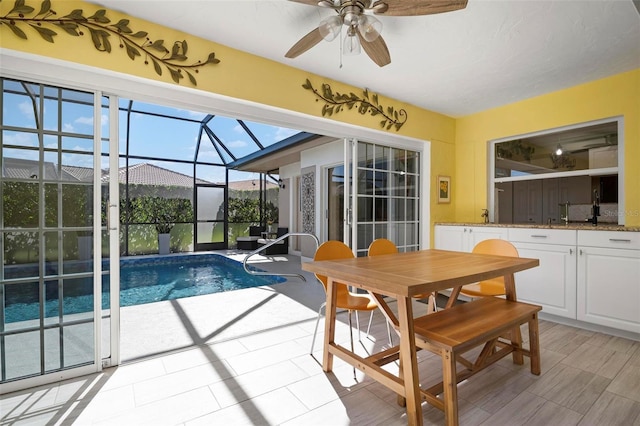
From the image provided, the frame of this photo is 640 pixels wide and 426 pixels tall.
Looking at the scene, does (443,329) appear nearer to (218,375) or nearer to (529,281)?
(218,375)

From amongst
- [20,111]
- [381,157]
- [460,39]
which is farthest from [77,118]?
[381,157]

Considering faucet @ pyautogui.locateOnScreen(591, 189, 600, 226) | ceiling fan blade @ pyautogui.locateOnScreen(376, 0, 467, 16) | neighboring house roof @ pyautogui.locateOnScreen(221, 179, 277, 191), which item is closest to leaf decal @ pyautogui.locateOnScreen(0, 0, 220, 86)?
ceiling fan blade @ pyautogui.locateOnScreen(376, 0, 467, 16)

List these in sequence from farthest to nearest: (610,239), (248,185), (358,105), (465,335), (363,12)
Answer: (248,185), (358,105), (610,239), (363,12), (465,335)

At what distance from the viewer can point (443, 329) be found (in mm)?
1713

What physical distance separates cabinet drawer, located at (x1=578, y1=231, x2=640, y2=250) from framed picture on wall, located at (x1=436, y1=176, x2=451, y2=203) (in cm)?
171

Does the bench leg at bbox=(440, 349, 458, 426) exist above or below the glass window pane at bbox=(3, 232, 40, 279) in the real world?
below

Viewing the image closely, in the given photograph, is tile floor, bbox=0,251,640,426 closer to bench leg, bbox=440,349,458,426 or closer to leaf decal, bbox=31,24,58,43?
bench leg, bbox=440,349,458,426

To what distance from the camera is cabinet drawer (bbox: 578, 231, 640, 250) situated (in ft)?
8.77

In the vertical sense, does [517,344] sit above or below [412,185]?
below

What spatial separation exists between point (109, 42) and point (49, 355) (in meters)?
2.17

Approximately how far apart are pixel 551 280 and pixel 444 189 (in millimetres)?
1771

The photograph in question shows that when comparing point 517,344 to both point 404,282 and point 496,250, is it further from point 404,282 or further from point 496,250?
point 404,282

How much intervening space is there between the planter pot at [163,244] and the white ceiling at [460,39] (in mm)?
7125

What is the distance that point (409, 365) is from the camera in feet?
5.04
